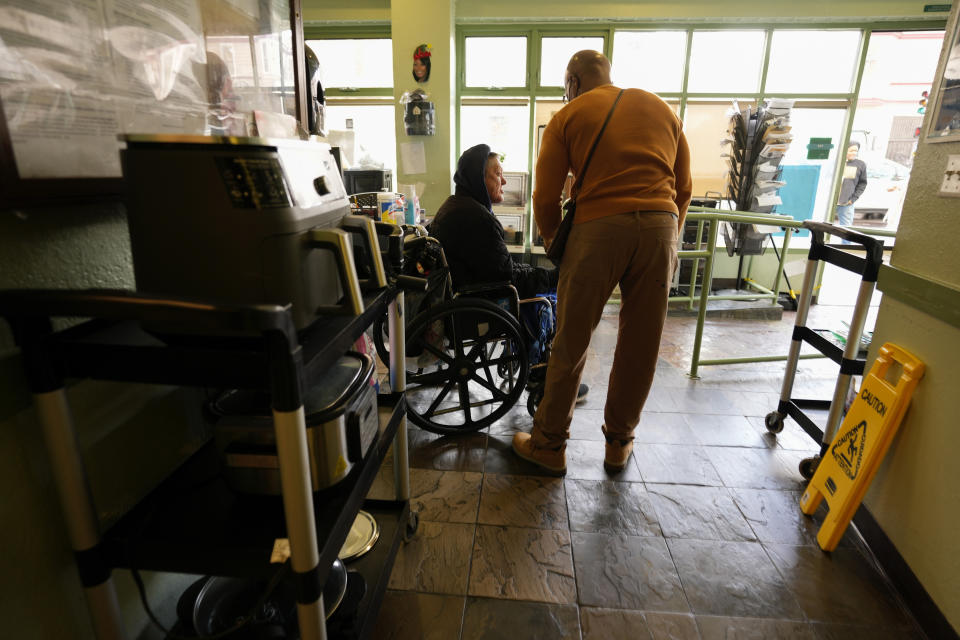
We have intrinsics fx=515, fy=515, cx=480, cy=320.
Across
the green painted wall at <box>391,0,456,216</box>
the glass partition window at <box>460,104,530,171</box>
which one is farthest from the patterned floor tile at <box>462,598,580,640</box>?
the glass partition window at <box>460,104,530,171</box>

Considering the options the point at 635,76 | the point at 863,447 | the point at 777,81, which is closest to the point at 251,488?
the point at 863,447

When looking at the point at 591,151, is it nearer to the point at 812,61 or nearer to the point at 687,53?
the point at 687,53

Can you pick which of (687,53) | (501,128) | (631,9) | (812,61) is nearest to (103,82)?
(501,128)

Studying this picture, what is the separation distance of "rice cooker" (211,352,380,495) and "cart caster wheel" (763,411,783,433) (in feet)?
6.72

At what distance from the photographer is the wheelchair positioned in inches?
81.3

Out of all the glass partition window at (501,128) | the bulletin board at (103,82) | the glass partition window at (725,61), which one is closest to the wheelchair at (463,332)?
the bulletin board at (103,82)

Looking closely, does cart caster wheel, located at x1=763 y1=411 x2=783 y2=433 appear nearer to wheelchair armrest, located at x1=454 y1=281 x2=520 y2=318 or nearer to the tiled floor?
the tiled floor

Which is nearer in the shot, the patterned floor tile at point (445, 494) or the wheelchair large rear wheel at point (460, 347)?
the patterned floor tile at point (445, 494)

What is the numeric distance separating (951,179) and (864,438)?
78 centimetres

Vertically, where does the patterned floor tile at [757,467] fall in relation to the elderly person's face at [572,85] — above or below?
below

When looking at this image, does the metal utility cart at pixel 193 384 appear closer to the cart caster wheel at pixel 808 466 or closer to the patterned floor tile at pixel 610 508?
the patterned floor tile at pixel 610 508

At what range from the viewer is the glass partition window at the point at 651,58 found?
4777 mm

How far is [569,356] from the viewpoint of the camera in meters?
1.86

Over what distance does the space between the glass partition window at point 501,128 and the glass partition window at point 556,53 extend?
1.08ft
